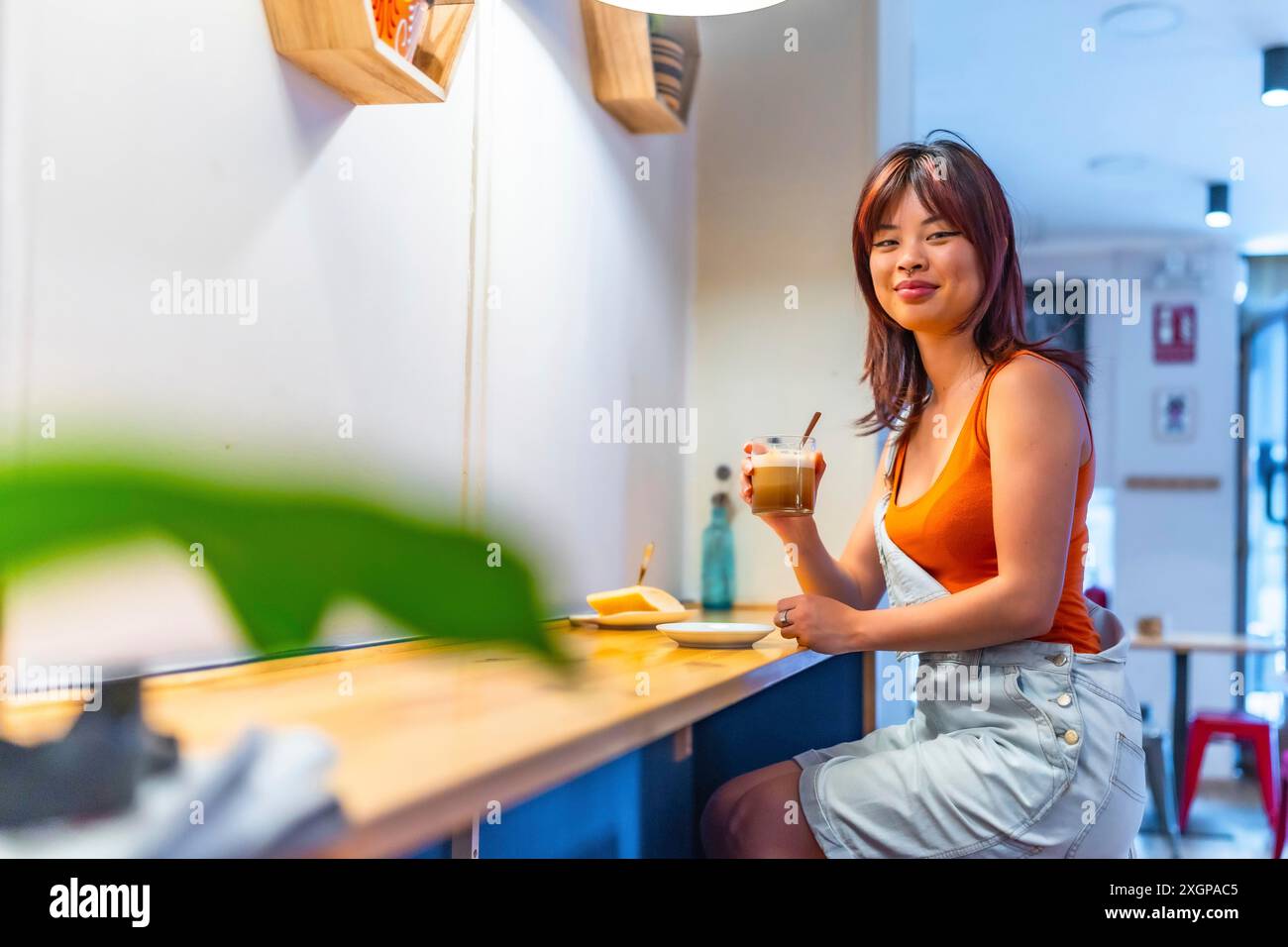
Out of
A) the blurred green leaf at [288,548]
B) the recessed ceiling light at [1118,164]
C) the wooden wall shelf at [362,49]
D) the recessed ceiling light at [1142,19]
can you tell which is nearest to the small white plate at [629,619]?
the wooden wall shelf at [362,49]

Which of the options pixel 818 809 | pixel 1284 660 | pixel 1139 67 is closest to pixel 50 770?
pixel 818 809

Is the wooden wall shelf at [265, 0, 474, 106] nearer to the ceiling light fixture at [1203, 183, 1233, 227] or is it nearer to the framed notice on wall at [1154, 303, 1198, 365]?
the ceiling light fixture at [1203, 183, 1233, 227]

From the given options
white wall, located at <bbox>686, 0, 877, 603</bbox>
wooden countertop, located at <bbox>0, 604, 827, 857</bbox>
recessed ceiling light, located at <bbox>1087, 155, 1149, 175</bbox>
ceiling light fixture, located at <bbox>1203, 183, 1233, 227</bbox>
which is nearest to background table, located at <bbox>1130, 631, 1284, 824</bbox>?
ceiling light fixture, located at <bbox>1203, 183, 1233, 227</bbox>

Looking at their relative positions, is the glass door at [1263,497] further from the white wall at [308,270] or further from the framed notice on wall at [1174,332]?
the white wall at [308,270]

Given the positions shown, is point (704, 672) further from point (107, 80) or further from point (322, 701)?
point (107, 80)

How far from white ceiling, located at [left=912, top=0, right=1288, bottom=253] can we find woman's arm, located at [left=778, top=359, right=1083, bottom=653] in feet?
6.69

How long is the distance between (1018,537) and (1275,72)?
9.51 feet

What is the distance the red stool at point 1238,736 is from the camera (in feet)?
12.6

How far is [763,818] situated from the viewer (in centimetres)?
122

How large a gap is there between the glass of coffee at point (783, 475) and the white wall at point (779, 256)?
36.0 inches

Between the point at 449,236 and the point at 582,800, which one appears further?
the point at 449,236

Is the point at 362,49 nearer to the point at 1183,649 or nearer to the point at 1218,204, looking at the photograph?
the point at 1183,649

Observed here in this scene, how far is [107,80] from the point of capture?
3.05ft
